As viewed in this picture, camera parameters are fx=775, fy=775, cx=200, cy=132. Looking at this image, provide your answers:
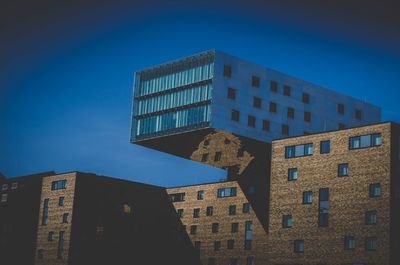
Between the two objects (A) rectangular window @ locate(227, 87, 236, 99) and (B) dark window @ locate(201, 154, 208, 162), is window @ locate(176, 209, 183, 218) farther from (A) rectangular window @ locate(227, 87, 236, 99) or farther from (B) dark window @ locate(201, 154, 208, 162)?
(A) rectangular window @ locate(227, 87, 236, 99)

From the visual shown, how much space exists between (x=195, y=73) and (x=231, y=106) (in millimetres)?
4967

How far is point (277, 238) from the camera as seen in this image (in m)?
67.3

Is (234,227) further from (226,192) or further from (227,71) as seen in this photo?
(227,71)

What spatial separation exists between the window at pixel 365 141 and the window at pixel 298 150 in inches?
165

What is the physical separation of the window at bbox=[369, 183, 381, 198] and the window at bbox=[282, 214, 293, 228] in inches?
318

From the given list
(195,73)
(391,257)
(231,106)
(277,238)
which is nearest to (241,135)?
(231,106)

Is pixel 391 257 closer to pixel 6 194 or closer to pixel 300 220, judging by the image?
pixel 300 220

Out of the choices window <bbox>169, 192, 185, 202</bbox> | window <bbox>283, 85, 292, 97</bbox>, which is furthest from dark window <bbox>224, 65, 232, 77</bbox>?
window <bbox>169, 192, 185, 202</bbox>

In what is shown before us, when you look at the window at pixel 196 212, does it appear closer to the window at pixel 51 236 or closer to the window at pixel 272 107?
the window at pixel 51 236

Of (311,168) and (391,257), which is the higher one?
(311,168)

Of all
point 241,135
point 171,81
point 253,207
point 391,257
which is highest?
point 171,81

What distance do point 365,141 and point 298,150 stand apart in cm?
676

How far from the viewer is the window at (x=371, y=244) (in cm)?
6088

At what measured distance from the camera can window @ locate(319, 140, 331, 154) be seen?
65.3 metres
